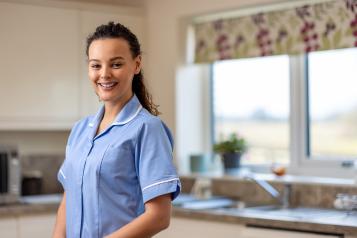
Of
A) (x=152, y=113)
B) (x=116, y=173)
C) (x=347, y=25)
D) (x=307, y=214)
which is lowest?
(x=307, y=214)

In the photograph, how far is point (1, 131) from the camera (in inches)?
172

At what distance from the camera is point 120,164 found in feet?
5.96

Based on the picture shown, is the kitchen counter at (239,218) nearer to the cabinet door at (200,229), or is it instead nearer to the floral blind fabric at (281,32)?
the cabinet door at (200,229)

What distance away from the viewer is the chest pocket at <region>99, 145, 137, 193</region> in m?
1.81

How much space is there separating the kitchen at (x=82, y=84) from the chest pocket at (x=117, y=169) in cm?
171

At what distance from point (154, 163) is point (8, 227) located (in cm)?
217

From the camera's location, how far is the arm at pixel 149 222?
5.72 ft

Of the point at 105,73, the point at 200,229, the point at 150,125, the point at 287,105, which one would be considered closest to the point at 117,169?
the point at 150,125

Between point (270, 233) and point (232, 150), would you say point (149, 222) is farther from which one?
point (232, 150)

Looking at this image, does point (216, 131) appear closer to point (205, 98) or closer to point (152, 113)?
point (205, 98)

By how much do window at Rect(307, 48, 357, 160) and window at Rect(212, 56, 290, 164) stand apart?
20 cm

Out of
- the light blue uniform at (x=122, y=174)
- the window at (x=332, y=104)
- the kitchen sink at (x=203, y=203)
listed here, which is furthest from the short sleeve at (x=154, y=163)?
the window at (x=332, y=104)

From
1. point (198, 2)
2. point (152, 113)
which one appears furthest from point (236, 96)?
point (152, 113)

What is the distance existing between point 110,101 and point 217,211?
1.76 meters
